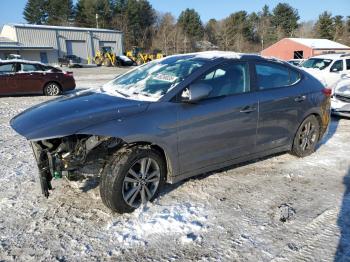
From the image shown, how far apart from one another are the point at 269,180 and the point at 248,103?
110cm

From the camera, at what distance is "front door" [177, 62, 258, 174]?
13.1 feet

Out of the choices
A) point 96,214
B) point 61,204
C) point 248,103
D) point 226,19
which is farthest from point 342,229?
point 226,19

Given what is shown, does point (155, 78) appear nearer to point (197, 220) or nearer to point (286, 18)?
point (197, 220)

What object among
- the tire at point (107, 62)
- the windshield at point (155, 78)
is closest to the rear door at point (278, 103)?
the windshield at point (155, 78)

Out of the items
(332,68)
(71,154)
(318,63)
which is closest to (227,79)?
(71,154)

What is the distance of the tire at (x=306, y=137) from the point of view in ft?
18.0

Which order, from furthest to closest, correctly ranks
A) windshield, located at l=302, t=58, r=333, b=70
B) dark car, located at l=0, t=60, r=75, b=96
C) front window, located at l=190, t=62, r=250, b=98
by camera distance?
windshield, located at l=302, t=58, r=333, b=70 → dark car, located at l=0, t=60, r=75, b=96 → front window, located at l=190, t=62, r=250, b=98

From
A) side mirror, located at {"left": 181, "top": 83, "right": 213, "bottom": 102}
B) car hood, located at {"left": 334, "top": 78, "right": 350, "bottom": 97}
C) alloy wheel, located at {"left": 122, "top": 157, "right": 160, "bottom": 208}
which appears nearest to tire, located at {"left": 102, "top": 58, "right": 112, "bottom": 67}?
car hood, located at {"left": 334, "top": 78, "right": 350, "bottom": 97}

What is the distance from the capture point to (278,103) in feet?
16.1

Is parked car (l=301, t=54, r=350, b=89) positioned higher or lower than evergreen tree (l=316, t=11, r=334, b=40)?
lower

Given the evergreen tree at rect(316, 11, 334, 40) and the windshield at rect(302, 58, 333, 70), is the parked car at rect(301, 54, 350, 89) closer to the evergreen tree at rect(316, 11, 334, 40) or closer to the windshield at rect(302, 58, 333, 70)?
the windshield at rect(302, 58, 333, 70)

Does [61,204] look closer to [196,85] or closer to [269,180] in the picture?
[196,85]

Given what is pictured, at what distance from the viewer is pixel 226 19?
93.8 metres

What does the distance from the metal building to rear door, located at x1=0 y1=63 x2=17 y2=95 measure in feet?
113
